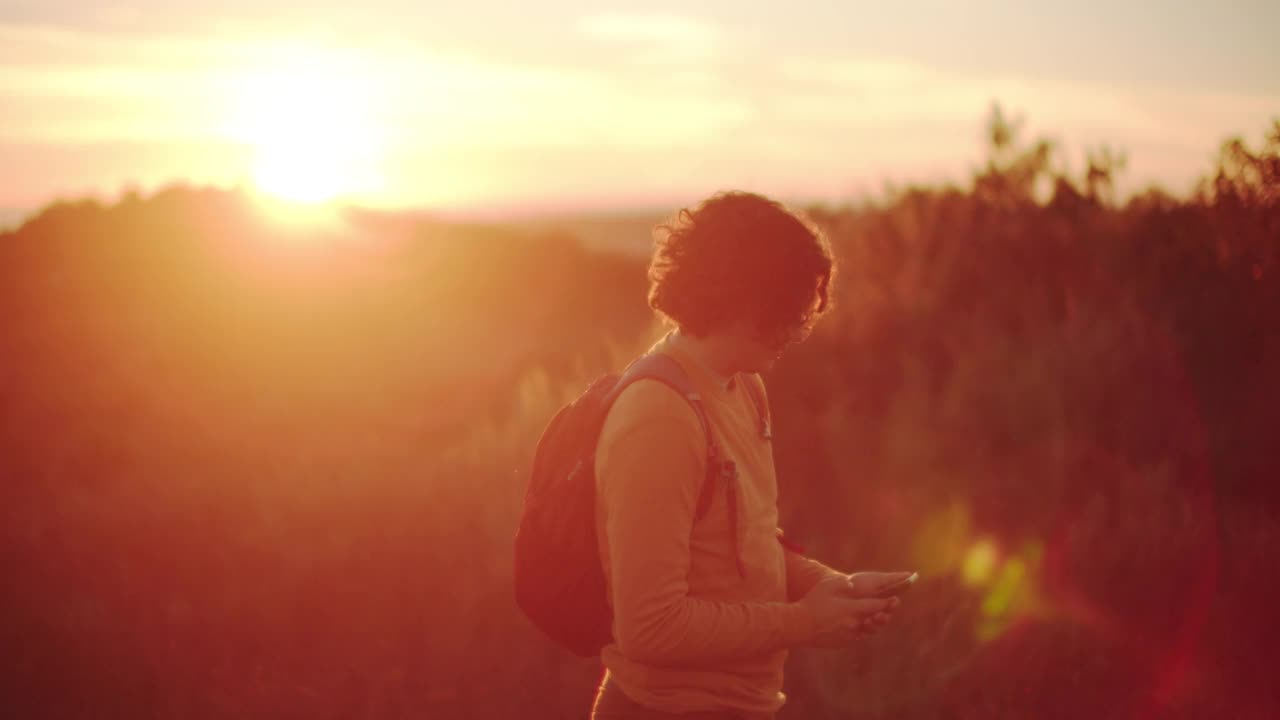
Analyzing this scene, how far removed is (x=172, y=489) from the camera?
8234 millimetres

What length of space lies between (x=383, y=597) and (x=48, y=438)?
7126 millimetres

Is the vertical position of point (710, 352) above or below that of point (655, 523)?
above

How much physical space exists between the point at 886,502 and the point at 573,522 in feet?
15.5

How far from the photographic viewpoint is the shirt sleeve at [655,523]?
1.89 metres

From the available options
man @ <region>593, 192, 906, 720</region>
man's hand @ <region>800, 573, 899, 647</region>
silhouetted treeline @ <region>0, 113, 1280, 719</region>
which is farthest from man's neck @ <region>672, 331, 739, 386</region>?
silhouetted treeline @ <region>0, 113, 1280, 719</region>

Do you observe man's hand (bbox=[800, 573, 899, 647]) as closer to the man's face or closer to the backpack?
the backpack

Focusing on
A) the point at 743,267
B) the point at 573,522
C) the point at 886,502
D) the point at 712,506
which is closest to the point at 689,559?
the point at 712,506

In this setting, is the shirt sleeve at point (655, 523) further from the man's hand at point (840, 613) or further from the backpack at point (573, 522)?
the man's hand at point (840, 613)

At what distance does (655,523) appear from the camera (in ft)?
6.20

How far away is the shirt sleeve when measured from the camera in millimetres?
1895

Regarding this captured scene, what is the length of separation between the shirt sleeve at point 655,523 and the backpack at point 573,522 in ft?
0.23

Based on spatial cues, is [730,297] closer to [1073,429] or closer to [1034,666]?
[1034,666]

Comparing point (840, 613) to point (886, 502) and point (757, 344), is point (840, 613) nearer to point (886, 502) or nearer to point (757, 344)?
point (757, 344)

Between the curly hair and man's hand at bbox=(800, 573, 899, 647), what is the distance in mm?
572
